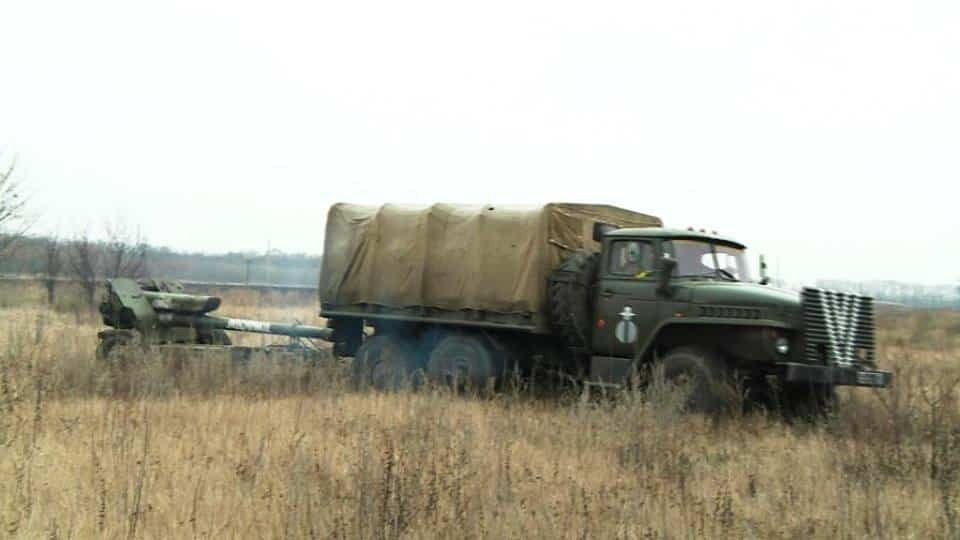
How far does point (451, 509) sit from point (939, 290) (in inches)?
1497

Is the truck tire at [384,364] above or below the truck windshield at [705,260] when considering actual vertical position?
below

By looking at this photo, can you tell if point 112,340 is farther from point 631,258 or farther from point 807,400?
point 807,400

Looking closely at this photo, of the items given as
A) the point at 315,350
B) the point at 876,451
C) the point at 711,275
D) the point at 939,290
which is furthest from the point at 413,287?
the point at 939,290

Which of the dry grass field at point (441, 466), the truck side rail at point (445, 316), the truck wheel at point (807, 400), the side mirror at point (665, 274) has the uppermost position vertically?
the side mirror at point (665, 274)

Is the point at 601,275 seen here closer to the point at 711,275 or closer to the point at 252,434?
the point at 711,275

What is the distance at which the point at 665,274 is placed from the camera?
34.5ft

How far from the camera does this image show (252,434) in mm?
7938

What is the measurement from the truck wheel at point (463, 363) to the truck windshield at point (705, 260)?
8.62 feet

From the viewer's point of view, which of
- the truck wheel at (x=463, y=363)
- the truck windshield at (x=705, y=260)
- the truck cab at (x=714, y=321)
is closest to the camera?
the truck cab at (x=714, y=321)

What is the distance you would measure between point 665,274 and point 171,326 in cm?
705

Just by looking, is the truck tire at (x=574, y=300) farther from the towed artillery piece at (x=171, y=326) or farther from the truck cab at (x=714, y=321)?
the towed artillery piece at (x=171, y=326)

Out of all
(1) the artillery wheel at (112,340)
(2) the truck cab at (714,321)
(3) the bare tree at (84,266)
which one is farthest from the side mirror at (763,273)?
(3) the bare tree at (84,266)

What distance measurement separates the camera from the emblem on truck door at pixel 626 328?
10773 millimetres

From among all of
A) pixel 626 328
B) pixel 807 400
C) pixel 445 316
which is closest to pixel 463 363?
pixel 445 316
